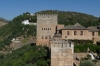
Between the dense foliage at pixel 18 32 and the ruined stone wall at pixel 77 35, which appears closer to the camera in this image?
the ruined stone wall at pixel 77 35

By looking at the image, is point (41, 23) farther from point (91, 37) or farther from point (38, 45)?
point (91, 37)

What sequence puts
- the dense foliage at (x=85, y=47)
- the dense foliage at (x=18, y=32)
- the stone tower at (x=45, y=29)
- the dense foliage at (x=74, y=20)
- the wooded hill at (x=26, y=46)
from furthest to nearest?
the dense foliage at (x=18, y=32) → the dense foliage at (x=74, y=20) → the stone tower at (x=45, y=29) → the wooded hill at (x=26, y=46) → the dense foliage at (x=85, y=47)

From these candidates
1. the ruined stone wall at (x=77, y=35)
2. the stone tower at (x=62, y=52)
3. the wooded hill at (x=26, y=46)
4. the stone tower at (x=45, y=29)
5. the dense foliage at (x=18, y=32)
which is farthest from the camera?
the dense foliage at (x=18, y=32)

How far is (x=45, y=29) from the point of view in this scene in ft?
129

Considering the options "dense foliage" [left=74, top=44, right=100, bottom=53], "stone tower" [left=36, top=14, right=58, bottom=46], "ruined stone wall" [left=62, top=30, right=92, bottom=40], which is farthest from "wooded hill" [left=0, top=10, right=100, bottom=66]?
"dense foliage" [left=74, top=44, right=100, bottom=53]

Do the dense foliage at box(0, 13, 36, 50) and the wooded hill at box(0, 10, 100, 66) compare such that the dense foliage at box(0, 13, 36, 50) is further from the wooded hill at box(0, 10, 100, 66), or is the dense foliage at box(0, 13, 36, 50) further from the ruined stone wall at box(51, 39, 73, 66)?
the ruined stone wall at box(51, 39, 73, 66)

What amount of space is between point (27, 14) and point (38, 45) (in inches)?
1705

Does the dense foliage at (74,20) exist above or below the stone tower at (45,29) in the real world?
above

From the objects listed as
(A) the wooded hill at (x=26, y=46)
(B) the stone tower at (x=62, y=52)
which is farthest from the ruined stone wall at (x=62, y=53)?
(A) the wooded hill at (x=26, y=46)

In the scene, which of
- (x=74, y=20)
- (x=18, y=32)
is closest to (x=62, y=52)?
A: (x=18, y=32)

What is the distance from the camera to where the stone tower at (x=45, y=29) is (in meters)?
39.2

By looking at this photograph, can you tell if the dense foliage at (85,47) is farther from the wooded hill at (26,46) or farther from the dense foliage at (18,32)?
the dense foliage at (18,32)

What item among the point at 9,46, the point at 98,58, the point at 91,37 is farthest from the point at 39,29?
the point at 9,46

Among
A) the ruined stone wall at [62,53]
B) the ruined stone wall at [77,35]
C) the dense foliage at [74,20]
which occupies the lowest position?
the ruined stone wall at [62,53]
